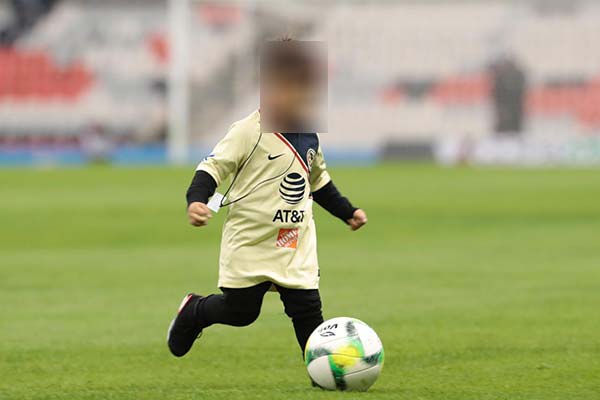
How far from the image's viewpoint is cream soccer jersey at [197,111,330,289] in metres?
6.05

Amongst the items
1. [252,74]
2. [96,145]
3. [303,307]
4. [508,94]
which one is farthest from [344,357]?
[508,94]

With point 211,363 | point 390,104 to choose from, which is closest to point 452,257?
point 211,363

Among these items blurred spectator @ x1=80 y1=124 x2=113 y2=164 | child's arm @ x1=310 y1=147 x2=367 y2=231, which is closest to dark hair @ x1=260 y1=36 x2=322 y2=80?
child's arm @ x1=310 y1=147 x2=367 y2=231

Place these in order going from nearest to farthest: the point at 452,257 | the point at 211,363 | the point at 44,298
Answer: the point at 211,363
the point at 44,298
the point at 452,257

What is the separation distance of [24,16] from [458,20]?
18.2 meters

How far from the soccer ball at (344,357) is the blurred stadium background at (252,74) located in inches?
1592

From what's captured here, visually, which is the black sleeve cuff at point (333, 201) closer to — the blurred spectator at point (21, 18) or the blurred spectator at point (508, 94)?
the blurred spectator at point (508, 94)

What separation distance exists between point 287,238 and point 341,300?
14.8 ft

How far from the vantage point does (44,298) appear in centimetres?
1096

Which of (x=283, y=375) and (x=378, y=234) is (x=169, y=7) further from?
(x=283, y=375)

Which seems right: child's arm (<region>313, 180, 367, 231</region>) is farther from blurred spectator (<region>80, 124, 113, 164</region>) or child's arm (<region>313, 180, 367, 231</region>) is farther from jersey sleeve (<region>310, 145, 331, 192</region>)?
blurred spectator (<region>80, 124, 113, 164</region>)

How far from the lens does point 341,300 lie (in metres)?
10.6

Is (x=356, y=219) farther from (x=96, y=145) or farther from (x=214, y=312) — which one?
(x=96, y=145)

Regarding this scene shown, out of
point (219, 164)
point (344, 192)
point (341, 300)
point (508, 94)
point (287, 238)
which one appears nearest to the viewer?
point (219, 164)
